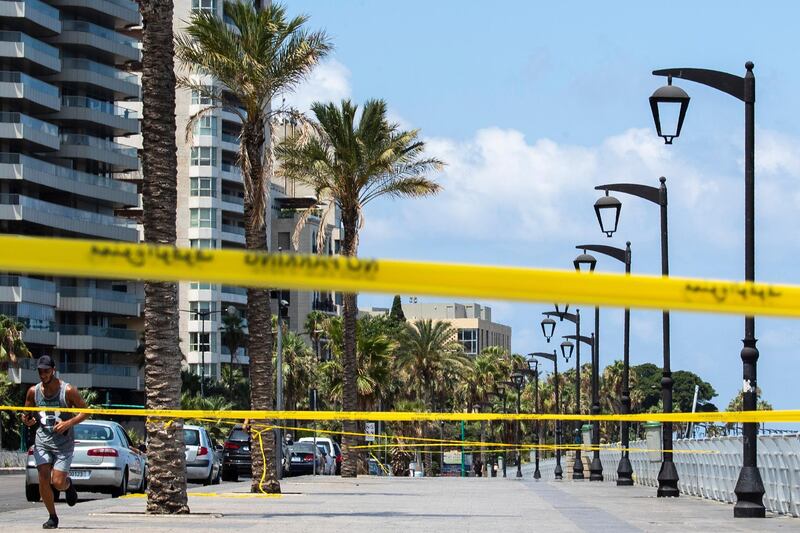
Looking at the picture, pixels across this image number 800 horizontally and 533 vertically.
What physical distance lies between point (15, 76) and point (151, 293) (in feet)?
230

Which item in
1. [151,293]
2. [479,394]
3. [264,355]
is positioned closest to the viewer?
[151,293]

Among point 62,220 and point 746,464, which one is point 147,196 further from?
point 62,220

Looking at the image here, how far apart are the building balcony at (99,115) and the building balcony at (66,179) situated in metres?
3.46

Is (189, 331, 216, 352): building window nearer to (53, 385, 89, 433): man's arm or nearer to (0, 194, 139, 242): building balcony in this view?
(0, 194, 139, 242): building balcony

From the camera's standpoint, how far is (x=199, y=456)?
33969 mm

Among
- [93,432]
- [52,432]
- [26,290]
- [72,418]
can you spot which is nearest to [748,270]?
[72,418]

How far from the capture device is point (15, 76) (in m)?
84.6

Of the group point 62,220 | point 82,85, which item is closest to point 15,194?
point 62,220

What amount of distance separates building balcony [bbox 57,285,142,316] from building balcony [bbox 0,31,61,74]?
1431 cm

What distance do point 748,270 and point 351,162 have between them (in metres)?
23.6

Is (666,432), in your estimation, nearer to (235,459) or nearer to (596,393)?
(596,393)

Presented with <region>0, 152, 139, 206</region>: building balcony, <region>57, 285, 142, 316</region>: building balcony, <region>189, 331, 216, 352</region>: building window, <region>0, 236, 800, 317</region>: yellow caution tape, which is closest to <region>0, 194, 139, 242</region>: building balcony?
<region>0, 152, 139, 206</region>: building balcony

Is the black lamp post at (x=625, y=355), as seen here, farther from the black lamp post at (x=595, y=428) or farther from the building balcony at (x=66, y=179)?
the building balcony at (x=66, y=179)

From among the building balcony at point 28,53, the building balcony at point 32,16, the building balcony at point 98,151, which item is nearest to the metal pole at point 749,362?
the building balcony at point 28,53
